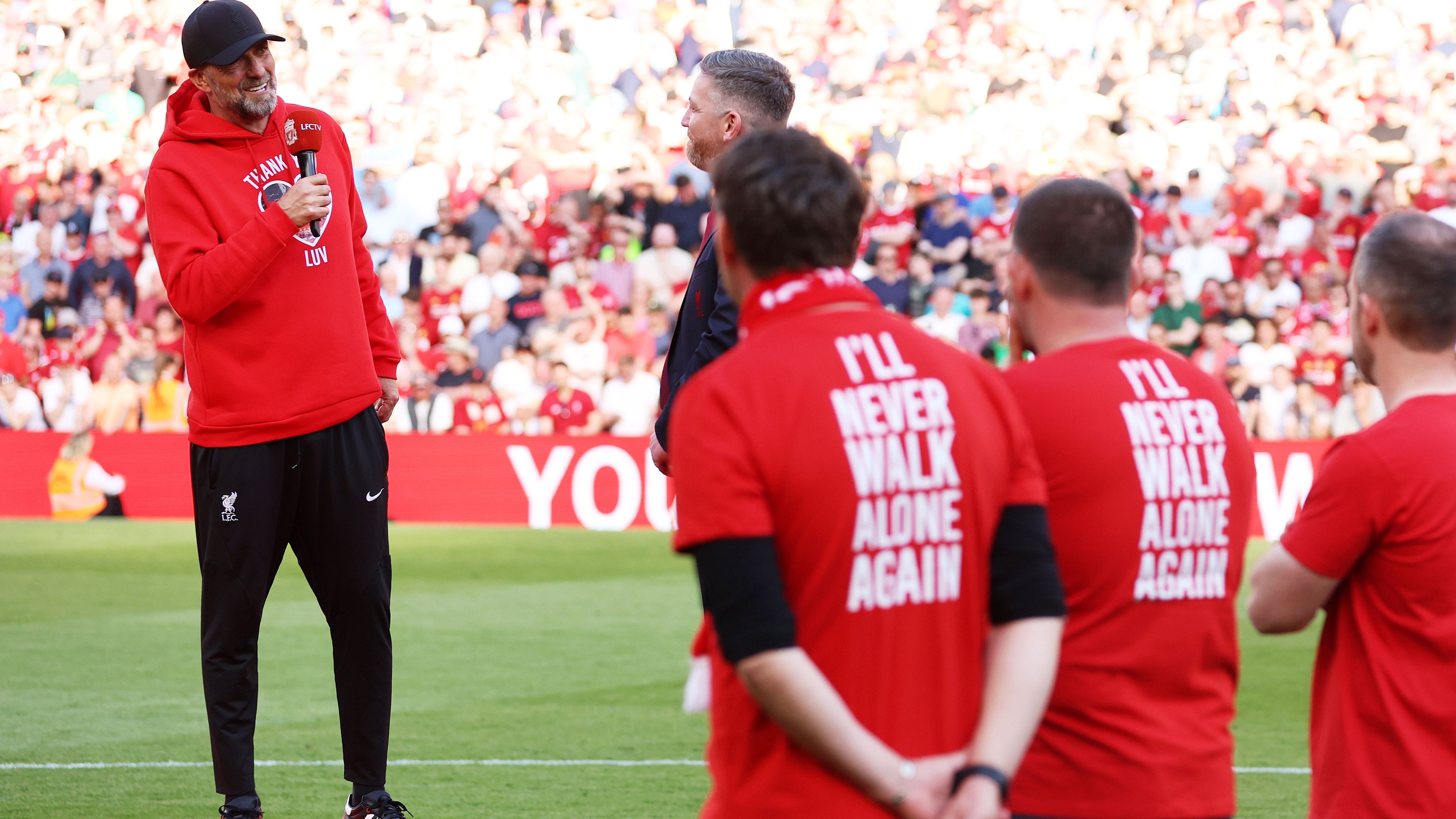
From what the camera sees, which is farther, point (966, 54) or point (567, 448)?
point (966, 54)

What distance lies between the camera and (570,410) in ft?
53.1

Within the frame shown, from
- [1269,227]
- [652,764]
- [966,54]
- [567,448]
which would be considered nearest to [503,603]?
[567,448]

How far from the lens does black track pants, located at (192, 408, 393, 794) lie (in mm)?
4871

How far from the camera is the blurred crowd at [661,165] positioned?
1670 cm

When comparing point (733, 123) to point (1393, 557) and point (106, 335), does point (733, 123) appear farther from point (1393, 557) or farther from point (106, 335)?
point (106, 335)

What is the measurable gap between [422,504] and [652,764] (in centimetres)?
894

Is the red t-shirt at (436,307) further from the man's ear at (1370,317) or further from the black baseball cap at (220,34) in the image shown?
the man's ear at (1370,317)

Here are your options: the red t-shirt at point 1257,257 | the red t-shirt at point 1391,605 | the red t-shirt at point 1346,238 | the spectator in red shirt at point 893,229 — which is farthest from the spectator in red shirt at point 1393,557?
the red t-shirt at point 1346,238

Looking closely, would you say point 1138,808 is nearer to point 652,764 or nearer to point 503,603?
point 652,764

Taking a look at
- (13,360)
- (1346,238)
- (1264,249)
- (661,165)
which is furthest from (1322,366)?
(13,360)

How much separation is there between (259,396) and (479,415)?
11.6 m

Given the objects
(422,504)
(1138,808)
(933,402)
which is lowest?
(422,504)

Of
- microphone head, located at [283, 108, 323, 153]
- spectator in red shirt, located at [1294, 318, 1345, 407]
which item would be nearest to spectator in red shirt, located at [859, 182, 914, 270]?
spectator in red shirt, located at [1294, 318, 1345, 407]

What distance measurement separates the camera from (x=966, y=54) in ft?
70.3
